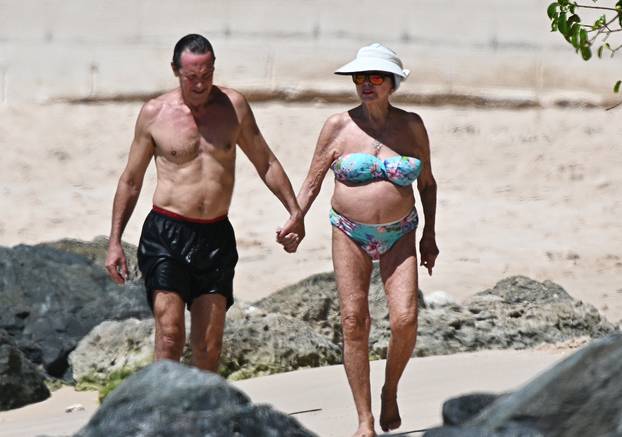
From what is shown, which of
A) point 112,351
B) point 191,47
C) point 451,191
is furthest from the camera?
point 451,191

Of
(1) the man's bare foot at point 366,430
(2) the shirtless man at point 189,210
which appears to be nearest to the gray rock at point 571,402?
(1) the man's bare foot at point 366,430

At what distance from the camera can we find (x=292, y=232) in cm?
734

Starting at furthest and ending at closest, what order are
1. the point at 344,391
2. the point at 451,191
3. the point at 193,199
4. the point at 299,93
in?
the point at 299,93 → the point at 451,191 → the point at 344,391 → the point at 193,199

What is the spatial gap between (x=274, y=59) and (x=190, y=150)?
982 centimetres

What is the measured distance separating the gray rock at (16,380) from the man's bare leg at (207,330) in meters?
2.77

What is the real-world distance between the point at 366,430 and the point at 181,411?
6.50 ft

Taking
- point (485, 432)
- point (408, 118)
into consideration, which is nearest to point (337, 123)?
point (408, 118)

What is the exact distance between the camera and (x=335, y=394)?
8.52 meters

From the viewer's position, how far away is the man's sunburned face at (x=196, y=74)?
23.4 feet

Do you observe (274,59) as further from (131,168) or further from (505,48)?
(131,168)

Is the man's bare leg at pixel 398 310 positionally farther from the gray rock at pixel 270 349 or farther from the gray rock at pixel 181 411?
the gray rock at pixel 270 349

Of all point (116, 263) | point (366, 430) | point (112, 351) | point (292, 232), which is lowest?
point (112, 351)

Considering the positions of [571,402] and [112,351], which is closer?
[571,402]

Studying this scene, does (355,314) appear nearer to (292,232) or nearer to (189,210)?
(292,232)
